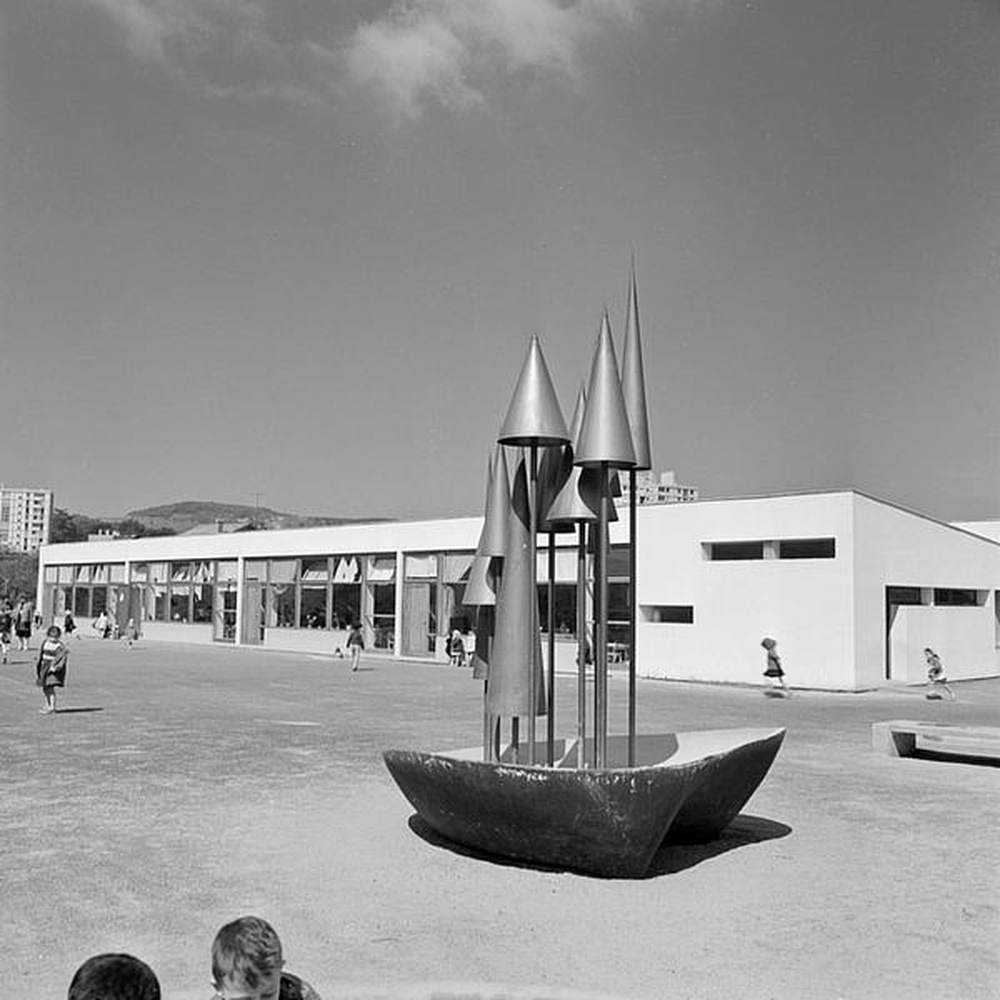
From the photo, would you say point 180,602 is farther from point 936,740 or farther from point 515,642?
point 515,642

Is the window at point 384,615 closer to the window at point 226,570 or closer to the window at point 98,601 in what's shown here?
the window at point 226,570

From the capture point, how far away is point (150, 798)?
38.8 ft

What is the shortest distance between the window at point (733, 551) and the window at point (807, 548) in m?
0.66

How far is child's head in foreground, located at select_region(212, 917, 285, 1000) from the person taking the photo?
11.4ft

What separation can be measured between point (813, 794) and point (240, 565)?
39.1m

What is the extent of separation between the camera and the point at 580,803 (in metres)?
8.27

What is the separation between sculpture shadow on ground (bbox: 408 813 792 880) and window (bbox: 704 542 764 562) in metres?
20.4

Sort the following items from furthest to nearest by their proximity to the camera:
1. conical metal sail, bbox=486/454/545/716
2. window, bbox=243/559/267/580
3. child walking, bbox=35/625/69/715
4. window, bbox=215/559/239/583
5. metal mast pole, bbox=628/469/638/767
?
window, bbox=215/559/239/583, window, bbox=243/559/267/580, child walking, bbox=35/625/69/715, conical metal sail, bbox=486/454/545/716, metal mast pole, bbox=628/469/638/767

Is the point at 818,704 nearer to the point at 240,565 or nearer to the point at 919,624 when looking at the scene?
the point at 919,624

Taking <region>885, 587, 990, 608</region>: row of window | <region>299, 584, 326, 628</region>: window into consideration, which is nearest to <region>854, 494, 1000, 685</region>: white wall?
<region>885, 587, 990, 608</region>: row of window

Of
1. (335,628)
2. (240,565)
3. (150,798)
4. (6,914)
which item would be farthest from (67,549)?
(6,914)

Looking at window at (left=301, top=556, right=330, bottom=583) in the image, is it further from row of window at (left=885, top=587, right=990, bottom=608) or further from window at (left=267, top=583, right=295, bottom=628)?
row of window at (left=885, top=587, right=990, bottom=608)

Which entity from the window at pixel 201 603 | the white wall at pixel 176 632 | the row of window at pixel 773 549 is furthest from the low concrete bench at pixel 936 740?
the window at pixel 201 603

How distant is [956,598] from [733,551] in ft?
23.9
